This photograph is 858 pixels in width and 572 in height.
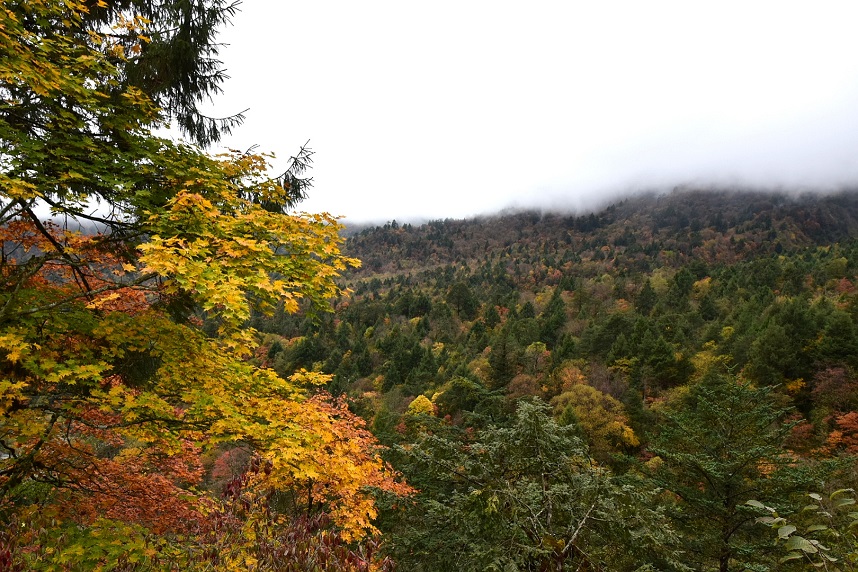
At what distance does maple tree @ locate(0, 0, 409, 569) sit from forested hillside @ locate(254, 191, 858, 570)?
145 cm

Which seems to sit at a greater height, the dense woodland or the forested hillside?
the dense woodland

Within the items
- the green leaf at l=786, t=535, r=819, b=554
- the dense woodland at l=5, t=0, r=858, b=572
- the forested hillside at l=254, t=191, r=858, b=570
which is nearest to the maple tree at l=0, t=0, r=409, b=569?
the dense woodland at l=5, t=0, r=858, b=572

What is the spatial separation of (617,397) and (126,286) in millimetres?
37966

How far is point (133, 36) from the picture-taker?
7.50m

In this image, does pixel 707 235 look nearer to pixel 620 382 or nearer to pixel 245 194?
pixel 620 382

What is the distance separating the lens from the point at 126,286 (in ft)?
16.0

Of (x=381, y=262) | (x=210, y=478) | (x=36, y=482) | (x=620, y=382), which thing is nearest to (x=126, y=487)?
(x=36, y=482)

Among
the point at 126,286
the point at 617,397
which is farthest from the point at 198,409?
the point at 617,397

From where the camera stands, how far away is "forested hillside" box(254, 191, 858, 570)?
30.9 ft

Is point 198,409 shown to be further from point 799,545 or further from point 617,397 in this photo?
point 617,397

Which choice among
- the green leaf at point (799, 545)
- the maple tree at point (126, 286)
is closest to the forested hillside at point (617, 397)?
the maple tree at point (126, 286)

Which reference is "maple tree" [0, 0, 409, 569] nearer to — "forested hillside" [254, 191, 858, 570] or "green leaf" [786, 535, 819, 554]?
"forested hillside" [254, 191, 858, 570]

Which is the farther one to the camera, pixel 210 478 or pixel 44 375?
pixel 210 478

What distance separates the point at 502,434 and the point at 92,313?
8192 millimetres
